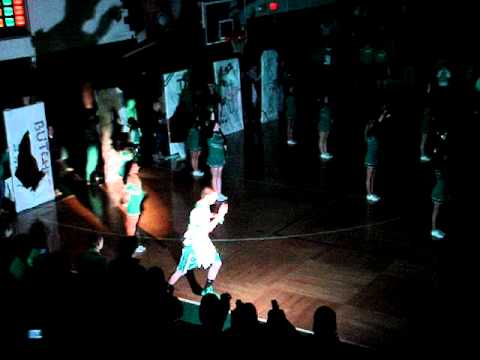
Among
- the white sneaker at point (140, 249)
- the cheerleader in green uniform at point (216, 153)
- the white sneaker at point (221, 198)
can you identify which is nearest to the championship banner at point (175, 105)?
the cheerleader in green uniform at point (216, 153)

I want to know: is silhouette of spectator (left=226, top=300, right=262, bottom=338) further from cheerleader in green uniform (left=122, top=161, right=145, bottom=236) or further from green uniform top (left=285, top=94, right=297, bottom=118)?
green uniform top (left=285, top=94, right=297, bottom=118)

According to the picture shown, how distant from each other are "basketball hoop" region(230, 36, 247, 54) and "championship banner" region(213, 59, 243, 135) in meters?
0.49

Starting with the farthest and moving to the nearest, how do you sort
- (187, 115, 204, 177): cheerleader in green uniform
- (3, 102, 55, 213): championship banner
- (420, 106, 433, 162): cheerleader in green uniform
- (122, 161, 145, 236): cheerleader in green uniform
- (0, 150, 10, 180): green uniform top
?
(420, 106, 433, 162): cheerleader in green uniform, (187, 115, 204, 177): cheerleader in green uniform, (3, 102, 55, 213): championship banner, (0, 150, 10, 180): green uniform top, (122, 161, 145, 236): cheerleader in green uniform

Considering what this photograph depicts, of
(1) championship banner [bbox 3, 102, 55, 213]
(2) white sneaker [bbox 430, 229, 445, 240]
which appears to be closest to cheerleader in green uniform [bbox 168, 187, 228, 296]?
(2) white sneaker [bbox 430, 229, 445, 240]

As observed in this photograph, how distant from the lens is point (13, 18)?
14.7m

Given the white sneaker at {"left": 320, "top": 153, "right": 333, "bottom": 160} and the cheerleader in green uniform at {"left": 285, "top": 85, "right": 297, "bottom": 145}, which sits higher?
the cheerleader in green uniform at {"left": 285, "top": 85, "right": 297, "bottom": 145}

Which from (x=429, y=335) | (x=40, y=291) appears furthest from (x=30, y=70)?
(x=429, y=335)

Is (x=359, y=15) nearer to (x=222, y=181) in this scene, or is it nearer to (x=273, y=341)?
(x=222, y=181)

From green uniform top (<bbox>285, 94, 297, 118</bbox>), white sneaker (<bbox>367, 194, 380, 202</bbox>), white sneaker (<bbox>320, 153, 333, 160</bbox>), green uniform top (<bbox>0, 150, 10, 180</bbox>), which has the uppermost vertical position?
green uniform top (<bbox>285, 94, 297, 118</bbox>)

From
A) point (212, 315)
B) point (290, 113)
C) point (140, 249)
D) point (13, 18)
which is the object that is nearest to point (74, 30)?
point (13, 18)

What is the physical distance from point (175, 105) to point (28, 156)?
479 centimetres

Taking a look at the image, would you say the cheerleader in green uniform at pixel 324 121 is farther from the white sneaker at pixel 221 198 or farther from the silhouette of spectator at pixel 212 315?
the silhouette of spectator at pixel 212 315

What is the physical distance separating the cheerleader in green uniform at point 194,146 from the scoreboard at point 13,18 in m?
4.10

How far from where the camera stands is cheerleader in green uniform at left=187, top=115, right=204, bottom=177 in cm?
1598
